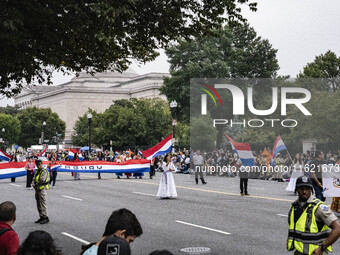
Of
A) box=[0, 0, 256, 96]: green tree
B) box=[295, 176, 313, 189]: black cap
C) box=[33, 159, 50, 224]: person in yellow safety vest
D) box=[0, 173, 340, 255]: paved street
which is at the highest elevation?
box=[0, 0, 256, 96]: green tree

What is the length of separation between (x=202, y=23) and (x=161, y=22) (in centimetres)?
129

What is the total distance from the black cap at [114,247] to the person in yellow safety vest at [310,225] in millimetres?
2700

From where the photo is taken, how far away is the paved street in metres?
11.4

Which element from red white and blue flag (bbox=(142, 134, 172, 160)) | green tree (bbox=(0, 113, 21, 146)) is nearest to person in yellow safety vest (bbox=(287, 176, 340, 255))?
red white and blue flag (bbox=(142, 134, 172, 160))

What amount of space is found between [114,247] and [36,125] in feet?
425

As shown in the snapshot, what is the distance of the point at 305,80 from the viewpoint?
187ft

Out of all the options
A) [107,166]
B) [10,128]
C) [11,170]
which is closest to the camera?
[11,170]

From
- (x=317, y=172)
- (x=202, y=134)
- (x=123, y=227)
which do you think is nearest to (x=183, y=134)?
(x=202, y=134)

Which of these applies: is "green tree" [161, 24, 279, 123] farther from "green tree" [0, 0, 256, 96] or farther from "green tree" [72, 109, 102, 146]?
"green tree" [0, 0, 256, 96]

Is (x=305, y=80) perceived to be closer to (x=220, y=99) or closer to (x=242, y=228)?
(x=220, y=99)

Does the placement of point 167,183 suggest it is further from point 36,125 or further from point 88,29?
point 36,125

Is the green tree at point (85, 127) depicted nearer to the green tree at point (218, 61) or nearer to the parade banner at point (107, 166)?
the green tree at point (218, 61)

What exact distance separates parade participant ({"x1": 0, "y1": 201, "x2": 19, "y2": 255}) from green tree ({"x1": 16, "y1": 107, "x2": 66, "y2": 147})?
12444 cm

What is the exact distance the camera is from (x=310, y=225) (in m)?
5.86
